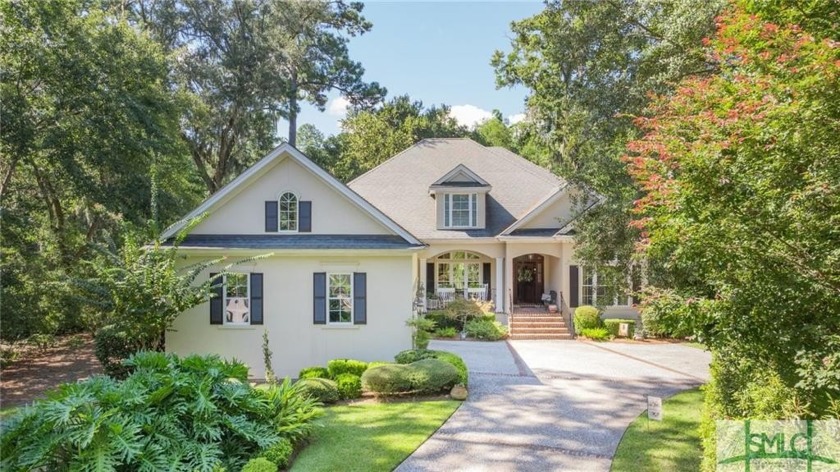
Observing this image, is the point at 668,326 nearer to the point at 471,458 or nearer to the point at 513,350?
the point at 471,458

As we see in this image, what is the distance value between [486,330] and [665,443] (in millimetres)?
10716

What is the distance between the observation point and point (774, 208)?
190 inches

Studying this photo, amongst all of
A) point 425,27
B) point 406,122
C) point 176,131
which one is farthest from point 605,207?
point 406,122

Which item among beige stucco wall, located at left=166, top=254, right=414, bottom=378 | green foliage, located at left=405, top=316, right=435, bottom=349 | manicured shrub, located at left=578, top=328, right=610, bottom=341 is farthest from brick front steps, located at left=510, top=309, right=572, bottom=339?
beige stucco wall, located at left=166, top=254, right=414, bottom=378

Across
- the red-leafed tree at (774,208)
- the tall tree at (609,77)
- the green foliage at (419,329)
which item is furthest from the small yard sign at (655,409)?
the green foliage at (419,329)

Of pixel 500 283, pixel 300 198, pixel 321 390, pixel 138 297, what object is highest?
pixel 300 198

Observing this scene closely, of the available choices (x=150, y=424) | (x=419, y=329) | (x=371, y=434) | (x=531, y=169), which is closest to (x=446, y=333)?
(x=419, y=329)

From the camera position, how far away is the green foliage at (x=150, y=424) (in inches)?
251

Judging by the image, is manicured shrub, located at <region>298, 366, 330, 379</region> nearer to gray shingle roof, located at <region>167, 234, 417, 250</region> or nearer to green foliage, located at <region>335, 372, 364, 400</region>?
green foliage, located at <region>335, 372, 364, 400</region>

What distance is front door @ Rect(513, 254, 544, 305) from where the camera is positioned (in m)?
23.1

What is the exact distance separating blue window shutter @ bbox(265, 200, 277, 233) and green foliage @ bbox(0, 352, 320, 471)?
6316 mm

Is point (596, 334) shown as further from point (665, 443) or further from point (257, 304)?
point (257, 304)

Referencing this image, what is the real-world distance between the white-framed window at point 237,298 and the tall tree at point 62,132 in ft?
10.3

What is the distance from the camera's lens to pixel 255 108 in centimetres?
2791
